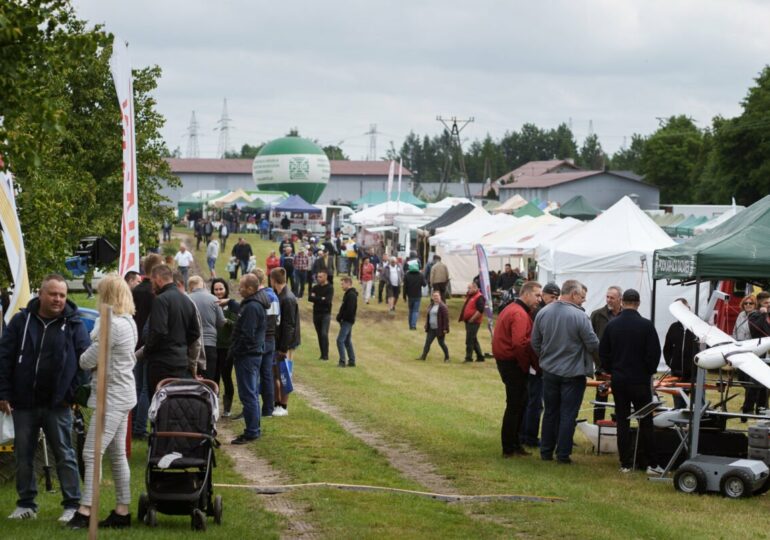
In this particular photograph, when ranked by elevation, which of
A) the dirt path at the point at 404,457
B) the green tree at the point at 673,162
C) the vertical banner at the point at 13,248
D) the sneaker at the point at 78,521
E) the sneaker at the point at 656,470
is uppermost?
the green tree at the point at 673,162

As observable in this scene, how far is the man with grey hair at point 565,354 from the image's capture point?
12234 mm

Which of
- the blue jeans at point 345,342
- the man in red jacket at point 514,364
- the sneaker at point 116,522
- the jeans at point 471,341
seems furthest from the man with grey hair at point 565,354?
the jeans at point 471,341

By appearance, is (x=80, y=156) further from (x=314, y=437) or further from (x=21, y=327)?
(x=21, y=327)

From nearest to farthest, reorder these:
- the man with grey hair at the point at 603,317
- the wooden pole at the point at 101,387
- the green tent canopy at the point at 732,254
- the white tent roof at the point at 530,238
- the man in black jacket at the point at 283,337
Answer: the wooden pole at the point at 101,387
the green tent canopy at the point at 732,254
the man with grey hair at the point at 603,317
the man in black jacket at the point at 283,337
the white tent roof at the point at 530,238

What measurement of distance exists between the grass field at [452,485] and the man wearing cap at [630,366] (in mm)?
346

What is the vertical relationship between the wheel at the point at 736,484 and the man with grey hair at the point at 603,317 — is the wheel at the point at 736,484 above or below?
below

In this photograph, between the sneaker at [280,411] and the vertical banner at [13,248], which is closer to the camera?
the vertical banner at [13,248]

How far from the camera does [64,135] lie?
29.1 feet

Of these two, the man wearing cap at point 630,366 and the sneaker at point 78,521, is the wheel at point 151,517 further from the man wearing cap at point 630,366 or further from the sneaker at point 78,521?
the man wearing cap at point 630,366

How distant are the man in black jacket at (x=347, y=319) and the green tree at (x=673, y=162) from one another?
97.4 m

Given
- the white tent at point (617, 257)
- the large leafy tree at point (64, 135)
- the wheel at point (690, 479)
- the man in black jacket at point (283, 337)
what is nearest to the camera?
the large leafy tree at point (64, 135)

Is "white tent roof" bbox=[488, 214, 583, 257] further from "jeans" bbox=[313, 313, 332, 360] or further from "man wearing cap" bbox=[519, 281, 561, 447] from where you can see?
"man wearing cap" bbox=[519, 281, 561, 447]

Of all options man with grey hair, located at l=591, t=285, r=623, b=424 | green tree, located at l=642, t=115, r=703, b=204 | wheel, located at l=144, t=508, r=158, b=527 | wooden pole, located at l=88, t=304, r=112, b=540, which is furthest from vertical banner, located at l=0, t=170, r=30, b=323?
green tree, located at l=642, t=115, r=703, b=204

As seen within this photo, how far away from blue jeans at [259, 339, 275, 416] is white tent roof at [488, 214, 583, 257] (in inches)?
703
